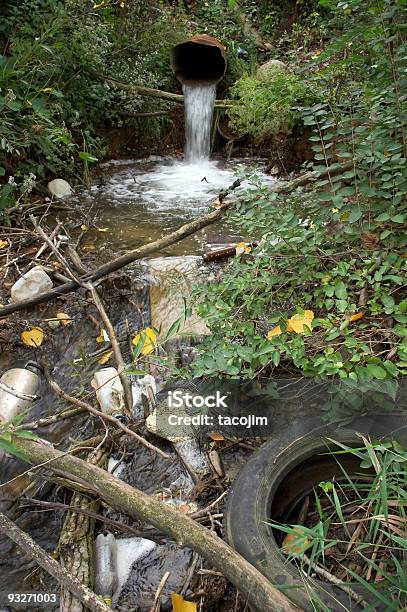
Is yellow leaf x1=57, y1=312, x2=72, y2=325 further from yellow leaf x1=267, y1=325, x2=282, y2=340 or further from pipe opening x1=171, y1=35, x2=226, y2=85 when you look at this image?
pipe opening x1=171, y1=35, x2=226, y2=85

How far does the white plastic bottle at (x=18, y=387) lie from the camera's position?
8.83 ft

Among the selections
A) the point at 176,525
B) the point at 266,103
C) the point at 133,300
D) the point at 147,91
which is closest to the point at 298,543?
the point at 176,525

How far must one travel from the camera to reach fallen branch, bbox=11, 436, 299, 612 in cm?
152

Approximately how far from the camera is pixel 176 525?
1.75 m

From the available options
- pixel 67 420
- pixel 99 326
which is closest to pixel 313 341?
pixel 67 420

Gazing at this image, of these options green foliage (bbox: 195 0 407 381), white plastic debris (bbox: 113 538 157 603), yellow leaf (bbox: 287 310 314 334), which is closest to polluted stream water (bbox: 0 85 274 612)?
white plastic debris (bbox: 113 538 157 603)

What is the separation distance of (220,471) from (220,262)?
2214mm

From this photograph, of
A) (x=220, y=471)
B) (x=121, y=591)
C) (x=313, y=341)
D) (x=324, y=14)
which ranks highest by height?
(x=324, y=14)

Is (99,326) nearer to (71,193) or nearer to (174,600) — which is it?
(174,600)

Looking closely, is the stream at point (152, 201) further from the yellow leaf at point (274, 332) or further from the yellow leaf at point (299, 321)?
the yellow leaf at point (299, 321)

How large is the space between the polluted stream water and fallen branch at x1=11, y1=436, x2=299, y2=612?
23cm

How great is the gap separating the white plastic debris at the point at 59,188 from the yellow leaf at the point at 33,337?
8.18 feet

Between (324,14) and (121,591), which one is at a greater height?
(324,14)

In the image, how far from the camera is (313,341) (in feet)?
7.07
